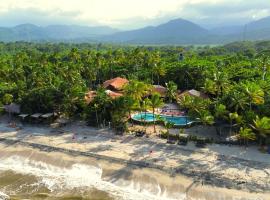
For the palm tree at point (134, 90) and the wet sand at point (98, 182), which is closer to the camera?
the wet sand at point (98, 182)

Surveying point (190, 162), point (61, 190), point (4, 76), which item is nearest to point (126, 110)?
point (190, 162)

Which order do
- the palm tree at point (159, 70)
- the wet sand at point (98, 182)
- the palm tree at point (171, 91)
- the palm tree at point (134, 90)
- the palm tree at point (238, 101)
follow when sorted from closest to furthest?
1. the wet sand at point (98, 182)
2. the palm tree at point (238, 101)
3. the palm tree at point (134, 90)
4. the palm tree at point (171, 91)
5. the palm tree at point (159, 70)

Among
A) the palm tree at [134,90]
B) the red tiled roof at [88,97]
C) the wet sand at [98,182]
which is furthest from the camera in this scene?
the red tiled roof at [88,97]

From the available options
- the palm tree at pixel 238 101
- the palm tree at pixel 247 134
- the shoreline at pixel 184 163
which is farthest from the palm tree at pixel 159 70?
the palm tree at pixel 247 134

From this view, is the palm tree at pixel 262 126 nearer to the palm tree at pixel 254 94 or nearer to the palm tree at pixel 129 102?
the palm tree at pixel 254 94

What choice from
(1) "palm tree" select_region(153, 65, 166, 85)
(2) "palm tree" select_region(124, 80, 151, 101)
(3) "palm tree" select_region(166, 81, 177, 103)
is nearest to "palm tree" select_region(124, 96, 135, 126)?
(2) "palm tree" select_region(124, 80, 151, 101)

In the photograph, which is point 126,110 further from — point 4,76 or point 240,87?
point 4,76

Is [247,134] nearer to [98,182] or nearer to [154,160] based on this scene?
[154,160]
